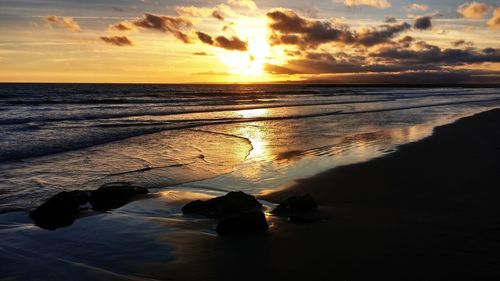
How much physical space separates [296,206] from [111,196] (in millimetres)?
3644

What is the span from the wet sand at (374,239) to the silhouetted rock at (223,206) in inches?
28.3

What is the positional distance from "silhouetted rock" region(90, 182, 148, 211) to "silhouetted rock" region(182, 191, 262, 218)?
4.85 feet

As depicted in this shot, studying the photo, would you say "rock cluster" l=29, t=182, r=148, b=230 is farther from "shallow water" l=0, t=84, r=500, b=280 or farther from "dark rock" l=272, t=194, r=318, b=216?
"dark rock" l=272, t=194, r=318, b=216

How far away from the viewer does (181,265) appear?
17.5 ft

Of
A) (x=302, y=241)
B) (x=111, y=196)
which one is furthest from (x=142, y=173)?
(x=302, y=241)

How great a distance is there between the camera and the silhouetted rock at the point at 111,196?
26.8 ft

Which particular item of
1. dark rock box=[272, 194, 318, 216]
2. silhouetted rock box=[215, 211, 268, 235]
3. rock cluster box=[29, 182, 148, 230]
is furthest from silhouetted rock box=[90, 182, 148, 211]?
dark rock box=[272, 194, 318, 216]

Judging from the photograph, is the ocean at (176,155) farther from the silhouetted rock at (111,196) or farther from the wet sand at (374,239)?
the wet sand at (374,239)

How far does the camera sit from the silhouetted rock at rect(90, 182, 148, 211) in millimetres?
8172

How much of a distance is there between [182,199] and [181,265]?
3384 mm

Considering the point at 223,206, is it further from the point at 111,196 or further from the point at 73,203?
the point at 73,203

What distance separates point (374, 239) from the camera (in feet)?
19.9

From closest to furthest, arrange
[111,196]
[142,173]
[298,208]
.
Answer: [298,208], [111,196], [142,173]

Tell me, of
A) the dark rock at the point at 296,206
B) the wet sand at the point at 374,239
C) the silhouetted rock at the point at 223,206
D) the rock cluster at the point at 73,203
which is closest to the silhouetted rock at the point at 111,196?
the rock cluster at the point at 73,203
